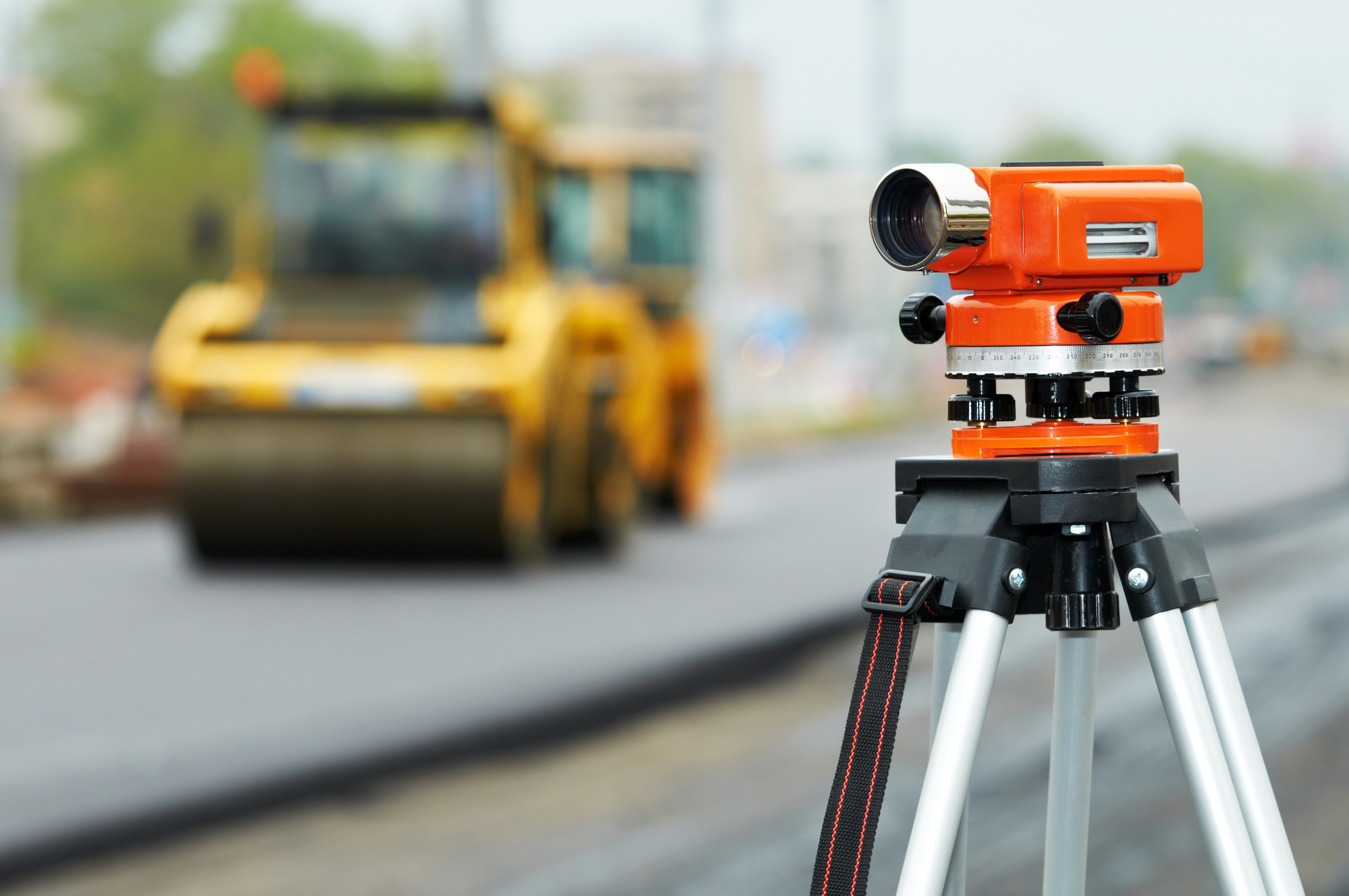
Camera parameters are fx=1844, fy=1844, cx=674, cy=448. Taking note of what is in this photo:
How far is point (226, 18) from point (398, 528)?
61853 millimetres

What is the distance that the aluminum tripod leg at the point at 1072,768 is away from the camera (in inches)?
75.2

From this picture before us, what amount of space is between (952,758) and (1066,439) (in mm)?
337

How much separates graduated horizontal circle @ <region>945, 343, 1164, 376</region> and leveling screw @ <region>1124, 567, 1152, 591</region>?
0.19 meters

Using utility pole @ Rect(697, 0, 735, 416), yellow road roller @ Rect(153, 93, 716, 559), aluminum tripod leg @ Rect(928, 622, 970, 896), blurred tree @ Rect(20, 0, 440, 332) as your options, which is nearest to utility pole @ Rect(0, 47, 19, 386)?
blurred tree @ Rect(20, 0, 440, 332)

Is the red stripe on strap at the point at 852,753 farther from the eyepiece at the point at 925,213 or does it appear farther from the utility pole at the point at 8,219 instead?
the utility pole at the point at 8,219

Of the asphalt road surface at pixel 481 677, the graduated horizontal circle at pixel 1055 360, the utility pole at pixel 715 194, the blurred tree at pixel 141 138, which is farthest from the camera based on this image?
the blurred tree at pixel 141 138

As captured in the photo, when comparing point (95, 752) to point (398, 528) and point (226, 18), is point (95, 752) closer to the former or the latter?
point (398, 528)

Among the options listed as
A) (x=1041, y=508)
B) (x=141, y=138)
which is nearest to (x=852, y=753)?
(x=1041, y=508)

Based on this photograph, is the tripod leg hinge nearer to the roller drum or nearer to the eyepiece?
the eyepiece

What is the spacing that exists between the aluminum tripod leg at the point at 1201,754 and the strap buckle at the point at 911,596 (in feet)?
0.74

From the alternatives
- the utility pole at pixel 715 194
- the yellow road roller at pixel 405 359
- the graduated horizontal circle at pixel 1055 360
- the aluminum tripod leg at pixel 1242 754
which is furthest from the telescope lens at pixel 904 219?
the utility pole at pixel 715 194

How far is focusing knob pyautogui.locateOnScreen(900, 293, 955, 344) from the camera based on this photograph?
1.87 m

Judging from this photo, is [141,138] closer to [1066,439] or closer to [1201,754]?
[1066,439]

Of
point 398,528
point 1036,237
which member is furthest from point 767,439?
point 1036,237
